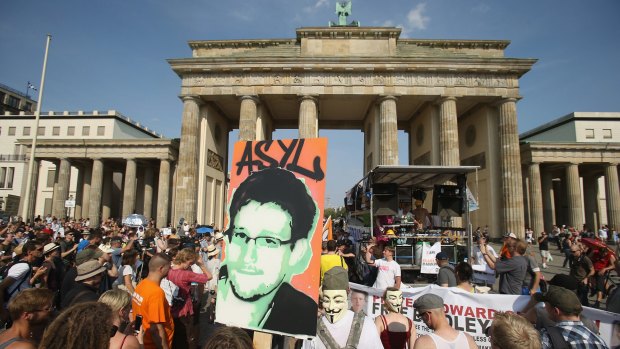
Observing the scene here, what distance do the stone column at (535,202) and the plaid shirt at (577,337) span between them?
94.9ft

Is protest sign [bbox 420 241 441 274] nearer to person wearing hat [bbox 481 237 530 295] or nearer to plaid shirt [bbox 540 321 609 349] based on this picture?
A: person wearing hat [bbox 481 237 530 295]

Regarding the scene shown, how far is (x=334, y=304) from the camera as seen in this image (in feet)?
7.98

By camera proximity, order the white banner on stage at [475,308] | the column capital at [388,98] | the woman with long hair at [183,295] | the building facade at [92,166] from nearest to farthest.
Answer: the woman with long hair at [183,295] < the white banner on stage at [475,308] < the column capital at [388,98] < the building facade at [92,166]

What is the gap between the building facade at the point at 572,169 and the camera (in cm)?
2886

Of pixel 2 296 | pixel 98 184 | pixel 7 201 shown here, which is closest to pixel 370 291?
pixel 2 296

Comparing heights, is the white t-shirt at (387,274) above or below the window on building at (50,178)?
below

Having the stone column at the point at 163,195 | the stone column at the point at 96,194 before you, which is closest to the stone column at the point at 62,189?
the stone column at the point at 96,194

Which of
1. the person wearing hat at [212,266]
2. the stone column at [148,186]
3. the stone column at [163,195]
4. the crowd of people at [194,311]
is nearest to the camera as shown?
the crowd of people at [194,311]

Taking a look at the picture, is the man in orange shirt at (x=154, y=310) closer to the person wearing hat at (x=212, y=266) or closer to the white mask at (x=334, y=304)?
the white mask at (x=334, y=304)

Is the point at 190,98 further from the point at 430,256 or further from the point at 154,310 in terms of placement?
the point at 154,310

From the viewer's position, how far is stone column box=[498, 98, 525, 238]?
78.2 feet

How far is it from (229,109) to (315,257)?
30270mm

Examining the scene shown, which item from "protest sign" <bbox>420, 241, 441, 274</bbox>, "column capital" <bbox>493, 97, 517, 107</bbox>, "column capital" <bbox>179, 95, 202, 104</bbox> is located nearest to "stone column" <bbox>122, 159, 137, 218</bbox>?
"column capital" <bbox>179, 95, 202, 104</bbox>

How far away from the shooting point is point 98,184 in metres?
32.7
